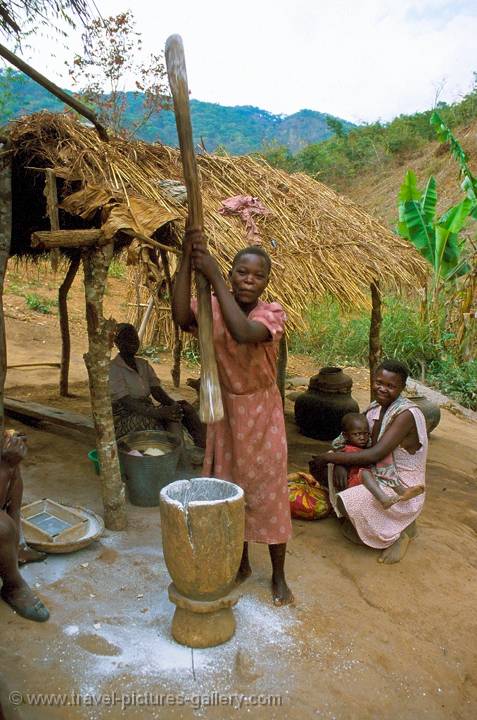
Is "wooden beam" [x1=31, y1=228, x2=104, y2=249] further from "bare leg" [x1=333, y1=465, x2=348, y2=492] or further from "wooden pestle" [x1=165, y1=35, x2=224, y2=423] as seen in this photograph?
"bare leg" [x1=333, y1=465, x2=348, y2=492]

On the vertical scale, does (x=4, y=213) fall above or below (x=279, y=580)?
above

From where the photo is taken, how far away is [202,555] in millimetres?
2414

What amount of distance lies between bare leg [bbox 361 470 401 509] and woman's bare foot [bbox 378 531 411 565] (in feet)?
1.00

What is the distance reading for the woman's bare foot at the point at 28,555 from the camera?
3166 mm

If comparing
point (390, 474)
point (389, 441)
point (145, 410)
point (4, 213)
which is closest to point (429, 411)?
point (390, 474)

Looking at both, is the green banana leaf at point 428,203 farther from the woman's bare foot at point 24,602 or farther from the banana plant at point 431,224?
the woman's bare foot at point 24,602

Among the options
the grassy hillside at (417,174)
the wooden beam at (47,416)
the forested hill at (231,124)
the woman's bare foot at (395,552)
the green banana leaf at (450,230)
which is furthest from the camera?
the forested hill at (231,124)

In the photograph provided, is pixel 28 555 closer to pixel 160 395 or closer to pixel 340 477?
pixel 160 395

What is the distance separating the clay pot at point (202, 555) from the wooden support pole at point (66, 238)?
1456 mm

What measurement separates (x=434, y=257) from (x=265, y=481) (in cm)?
700

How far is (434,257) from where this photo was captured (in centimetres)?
885

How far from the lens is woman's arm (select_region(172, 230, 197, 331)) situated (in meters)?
2.52

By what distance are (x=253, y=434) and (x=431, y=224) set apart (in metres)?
7.21

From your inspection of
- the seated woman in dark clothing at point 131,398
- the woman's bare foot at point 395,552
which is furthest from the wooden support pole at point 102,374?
the woman's bare foot at point 395,552
